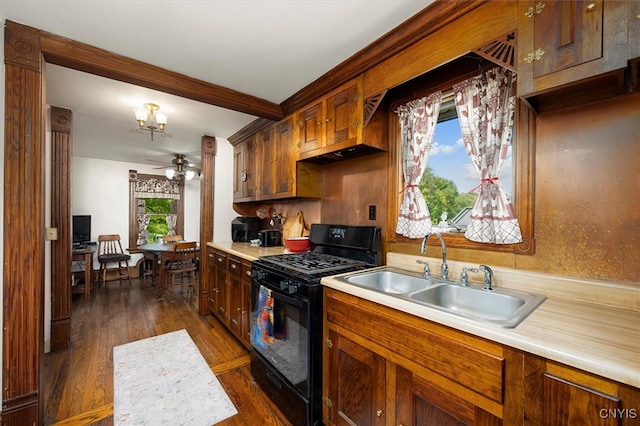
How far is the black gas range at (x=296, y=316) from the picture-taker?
5.28 feet

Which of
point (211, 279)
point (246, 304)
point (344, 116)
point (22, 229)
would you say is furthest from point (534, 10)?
point (211, 279)

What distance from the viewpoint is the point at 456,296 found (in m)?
1.48

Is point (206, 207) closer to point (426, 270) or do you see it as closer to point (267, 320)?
point (267, 320)

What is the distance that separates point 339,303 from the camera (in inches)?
59.2

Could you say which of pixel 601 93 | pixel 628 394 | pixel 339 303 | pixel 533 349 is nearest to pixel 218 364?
pixel 339 303

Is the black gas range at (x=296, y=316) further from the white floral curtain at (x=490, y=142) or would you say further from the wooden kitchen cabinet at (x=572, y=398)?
the wooden kitchen cabinet at (x=572, y=398)

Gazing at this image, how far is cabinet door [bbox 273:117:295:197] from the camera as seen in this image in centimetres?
262

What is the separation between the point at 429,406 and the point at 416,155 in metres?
1.43

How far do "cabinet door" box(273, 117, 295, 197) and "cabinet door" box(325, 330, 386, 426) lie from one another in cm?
152

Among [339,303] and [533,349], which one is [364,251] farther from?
[533,349]

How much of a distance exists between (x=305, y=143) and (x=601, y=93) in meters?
1.87

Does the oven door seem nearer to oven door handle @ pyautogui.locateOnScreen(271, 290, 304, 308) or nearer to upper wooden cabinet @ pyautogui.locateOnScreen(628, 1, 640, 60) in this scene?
oven door handle @ pyautogui.locateOnScreen(271, 290, 304, 308)

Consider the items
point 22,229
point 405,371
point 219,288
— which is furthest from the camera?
point 219,288

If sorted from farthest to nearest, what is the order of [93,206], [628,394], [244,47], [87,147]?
[93,206]
[87,147]
[244,47]
[628,394]
